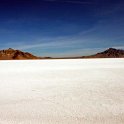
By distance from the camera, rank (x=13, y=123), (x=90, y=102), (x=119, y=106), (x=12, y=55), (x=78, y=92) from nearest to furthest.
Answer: (x=13, y=123) → (x=119, y=106) → (x=90, y=102) → (x=78, y=92) → (x=12, y=55)

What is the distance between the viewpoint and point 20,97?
21.0 ft

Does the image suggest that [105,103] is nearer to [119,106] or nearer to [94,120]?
[119,106]

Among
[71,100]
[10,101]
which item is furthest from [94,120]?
[10,101]

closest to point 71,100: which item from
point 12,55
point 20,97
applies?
point 20,97

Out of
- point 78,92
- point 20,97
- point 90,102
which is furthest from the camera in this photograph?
point 78,92

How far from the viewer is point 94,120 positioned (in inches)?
173

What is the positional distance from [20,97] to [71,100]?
1.39 meters

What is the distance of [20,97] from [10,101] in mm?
473

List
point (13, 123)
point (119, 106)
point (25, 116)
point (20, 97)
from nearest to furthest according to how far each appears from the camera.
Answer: point (13, 123)
point (25, 116)
point (119, 106)
point (20, 97)

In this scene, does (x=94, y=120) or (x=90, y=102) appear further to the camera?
(x=90, y=102)

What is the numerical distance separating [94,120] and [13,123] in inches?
55.8

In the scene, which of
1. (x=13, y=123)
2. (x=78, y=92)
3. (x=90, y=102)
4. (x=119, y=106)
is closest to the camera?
(x=13, y=123)

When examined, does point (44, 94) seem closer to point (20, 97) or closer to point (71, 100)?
point (20, 97)

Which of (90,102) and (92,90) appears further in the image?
(92,90)
